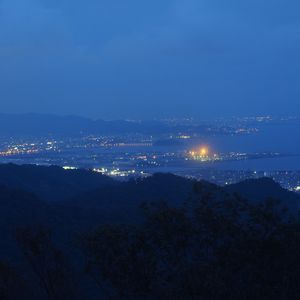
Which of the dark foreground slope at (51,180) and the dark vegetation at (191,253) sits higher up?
the dark vegetation at (191,253)

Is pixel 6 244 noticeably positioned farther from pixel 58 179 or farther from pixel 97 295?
pixel 58 179

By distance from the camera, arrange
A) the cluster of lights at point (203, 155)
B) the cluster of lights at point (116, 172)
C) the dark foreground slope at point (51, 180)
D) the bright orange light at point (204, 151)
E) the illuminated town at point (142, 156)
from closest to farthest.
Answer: the dark foreground slope at point (51, 180)
the illuminated town at point (142, 156)
the cluster of lights at point (116, 172)
the cluster of lights at point (203, 155)
the bright orange light at point (204, 151)

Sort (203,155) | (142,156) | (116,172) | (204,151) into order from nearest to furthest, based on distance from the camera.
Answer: (116,172)
(142,156)
(203,155)
(204,151)

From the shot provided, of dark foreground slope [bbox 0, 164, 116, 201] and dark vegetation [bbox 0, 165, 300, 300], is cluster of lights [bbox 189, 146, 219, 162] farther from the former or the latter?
dark vegetation [bbox 0, 165, 300, 300]

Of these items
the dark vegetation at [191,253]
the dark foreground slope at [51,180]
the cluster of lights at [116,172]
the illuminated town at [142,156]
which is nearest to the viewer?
the dark vegetation at [191,253]

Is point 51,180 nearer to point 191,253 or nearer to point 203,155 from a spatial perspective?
point 191,253

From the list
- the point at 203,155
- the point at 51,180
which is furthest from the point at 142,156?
the point at 51,180

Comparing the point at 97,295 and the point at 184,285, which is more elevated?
the point at 184,285

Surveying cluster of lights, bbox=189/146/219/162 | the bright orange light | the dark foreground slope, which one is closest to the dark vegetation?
the dark foreground slope

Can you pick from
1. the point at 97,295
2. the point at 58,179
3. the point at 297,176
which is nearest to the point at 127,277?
the point at 97,295

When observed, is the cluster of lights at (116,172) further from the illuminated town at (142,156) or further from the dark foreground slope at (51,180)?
the dark foreground slope at (51,180)

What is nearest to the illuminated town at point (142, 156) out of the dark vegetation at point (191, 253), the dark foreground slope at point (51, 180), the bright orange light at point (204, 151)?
the bright orange light at point (204, 151)
